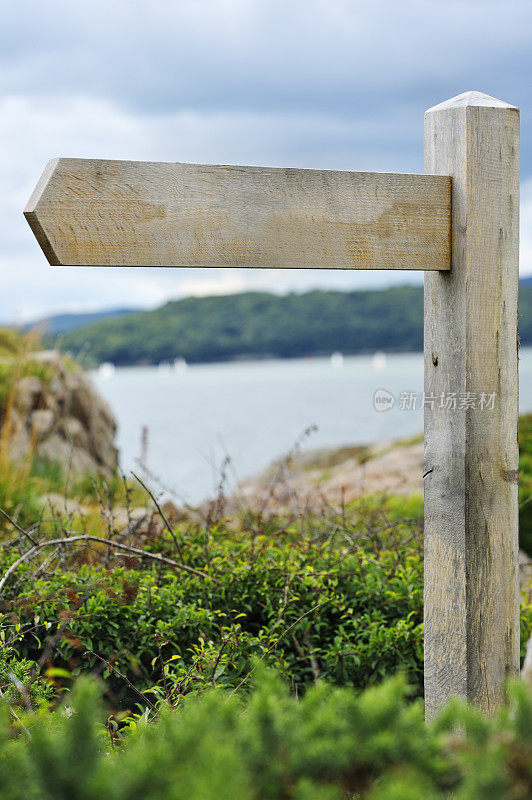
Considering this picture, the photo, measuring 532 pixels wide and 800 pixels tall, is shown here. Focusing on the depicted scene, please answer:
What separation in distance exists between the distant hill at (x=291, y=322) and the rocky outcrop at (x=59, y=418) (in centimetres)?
4842

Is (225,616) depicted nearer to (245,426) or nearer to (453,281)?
(453,281)

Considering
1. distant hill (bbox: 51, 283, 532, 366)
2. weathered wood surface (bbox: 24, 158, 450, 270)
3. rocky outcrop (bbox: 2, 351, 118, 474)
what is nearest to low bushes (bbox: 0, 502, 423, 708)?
weathered wood surface (bbox: 24, 158, 450, 270)

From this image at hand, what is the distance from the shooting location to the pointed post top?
8.02 ft

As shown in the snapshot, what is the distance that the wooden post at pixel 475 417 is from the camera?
242 cm

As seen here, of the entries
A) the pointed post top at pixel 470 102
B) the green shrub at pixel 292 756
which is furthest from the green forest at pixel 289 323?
the green shrub at pixel 292 756

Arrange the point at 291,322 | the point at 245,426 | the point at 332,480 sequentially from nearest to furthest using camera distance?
1. the point at 332,480
2. the point at 245,426
3. the point at 291,322

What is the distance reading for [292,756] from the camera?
1.04 metres

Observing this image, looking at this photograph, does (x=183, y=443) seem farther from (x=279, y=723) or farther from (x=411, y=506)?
(x=279, y=723)

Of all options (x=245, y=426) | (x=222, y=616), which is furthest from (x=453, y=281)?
(x=245, y=426)

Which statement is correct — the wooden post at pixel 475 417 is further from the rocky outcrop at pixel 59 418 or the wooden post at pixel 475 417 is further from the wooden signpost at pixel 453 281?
the rocky outcrop at pixel 59 418

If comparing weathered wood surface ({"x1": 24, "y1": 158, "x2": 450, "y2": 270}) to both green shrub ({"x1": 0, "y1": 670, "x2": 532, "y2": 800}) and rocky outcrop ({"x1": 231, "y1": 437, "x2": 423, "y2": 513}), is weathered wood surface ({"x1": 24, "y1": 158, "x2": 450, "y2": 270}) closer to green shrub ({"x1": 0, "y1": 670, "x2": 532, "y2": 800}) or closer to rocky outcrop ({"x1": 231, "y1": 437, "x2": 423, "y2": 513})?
green shrub ({"x1": 0, "y1": 670, "x2": 532, "y2": 800})

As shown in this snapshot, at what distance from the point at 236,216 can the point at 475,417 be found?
0.97 meters

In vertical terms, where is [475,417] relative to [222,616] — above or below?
above

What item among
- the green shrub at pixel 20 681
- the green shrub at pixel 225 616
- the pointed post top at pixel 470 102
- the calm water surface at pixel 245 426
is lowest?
the calm water surface at pixel 245 426
